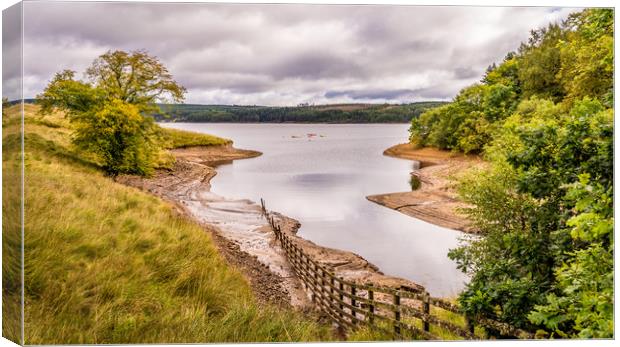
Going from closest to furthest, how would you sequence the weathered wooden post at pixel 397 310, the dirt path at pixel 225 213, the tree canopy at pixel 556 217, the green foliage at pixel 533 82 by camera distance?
1. the tree canopy at pixel 556 217
2. the weathered wooden post at pixel 397 310
3. the green foliage at pixel 533 82
4. the dirt path at pixel 225 213

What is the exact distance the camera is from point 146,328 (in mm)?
6930

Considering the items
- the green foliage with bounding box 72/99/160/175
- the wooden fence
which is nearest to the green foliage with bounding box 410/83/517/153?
the wooden fence

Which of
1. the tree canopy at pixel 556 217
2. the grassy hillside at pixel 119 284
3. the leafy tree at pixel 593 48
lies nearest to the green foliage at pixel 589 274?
the tree canopy at pixel 556 217

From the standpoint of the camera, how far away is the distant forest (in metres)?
11.0

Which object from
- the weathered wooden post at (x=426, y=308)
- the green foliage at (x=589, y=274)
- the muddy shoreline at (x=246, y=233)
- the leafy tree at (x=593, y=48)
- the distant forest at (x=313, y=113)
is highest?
the leafy tree at (x=593, y=48)

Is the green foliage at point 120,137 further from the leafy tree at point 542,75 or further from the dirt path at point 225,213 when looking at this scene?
the leafy tree at point 542,75

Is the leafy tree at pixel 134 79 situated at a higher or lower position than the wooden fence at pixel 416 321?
higher

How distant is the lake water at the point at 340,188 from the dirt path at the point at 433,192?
533mm

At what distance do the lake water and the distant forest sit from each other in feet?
0.72

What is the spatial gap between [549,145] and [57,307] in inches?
247

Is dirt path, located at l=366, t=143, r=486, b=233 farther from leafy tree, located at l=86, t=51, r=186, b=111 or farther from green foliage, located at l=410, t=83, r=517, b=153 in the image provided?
leafy tree, located at l=86, t=51, r=186, b=111

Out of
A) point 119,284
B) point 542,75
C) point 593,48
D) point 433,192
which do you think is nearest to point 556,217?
point 593,48

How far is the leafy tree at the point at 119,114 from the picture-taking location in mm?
12656

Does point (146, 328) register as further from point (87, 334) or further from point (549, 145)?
point (549, 145)
